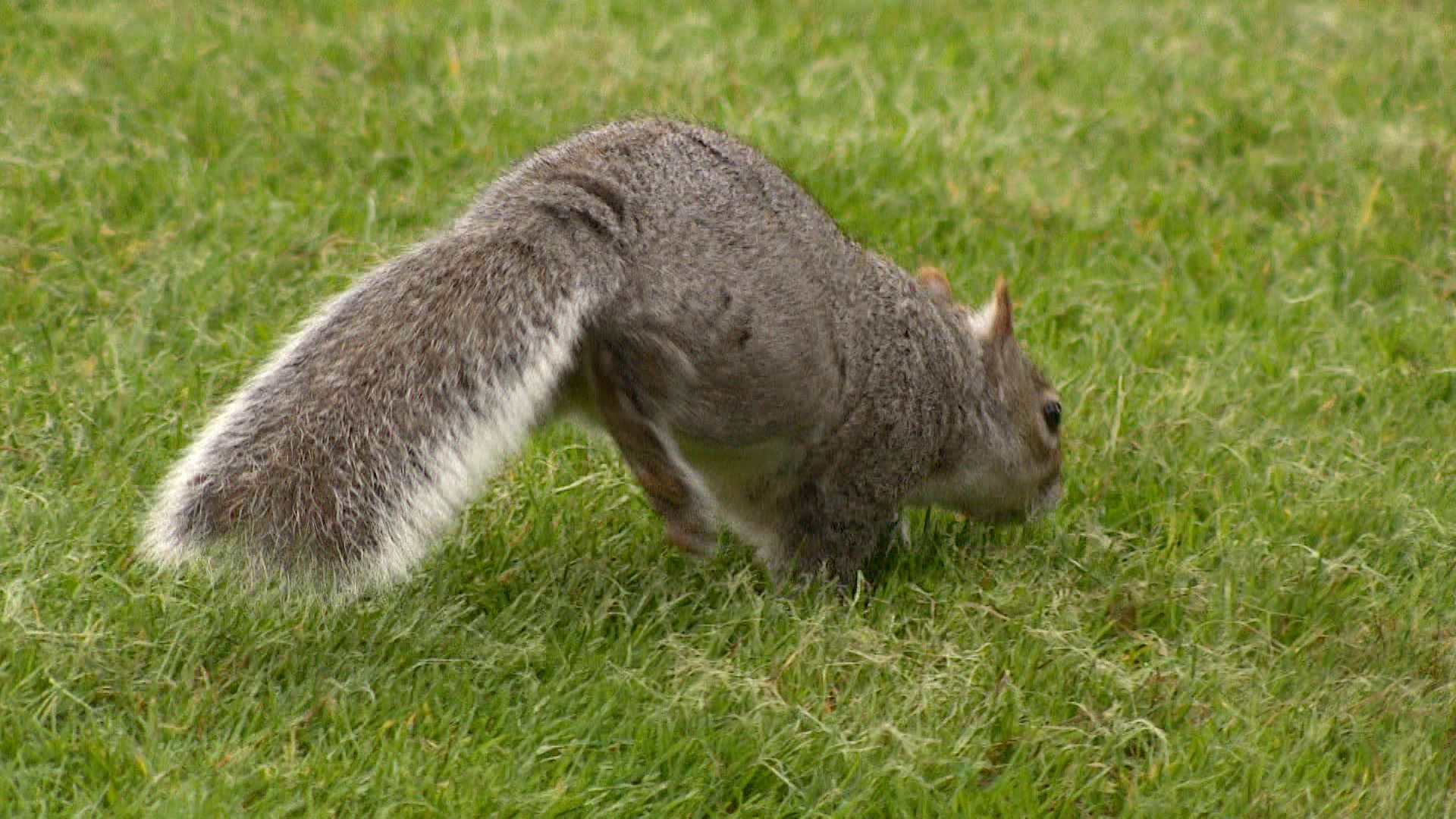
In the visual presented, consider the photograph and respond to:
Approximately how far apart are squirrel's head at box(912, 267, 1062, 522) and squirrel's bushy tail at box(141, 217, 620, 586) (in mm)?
1205

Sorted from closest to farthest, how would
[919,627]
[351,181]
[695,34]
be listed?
1. [919,627]
2. [351,181]
3. [695,34]

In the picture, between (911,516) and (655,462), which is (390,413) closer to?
(655,462)

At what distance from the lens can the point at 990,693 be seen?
400 centimetres

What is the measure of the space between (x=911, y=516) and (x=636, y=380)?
1357 millimetres

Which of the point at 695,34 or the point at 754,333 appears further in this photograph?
the point at 695,34

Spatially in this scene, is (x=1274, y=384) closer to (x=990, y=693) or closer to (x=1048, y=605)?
(x=1048, y=605)

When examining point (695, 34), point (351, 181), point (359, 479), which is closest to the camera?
point (359, 479)

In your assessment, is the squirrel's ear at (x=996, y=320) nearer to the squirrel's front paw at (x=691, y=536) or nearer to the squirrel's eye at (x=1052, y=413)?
the squirrel's eye at (x=1052, y=413)

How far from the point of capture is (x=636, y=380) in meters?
3.99

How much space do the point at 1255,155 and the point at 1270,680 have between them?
3.30 m

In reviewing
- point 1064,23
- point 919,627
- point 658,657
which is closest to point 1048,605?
point 919,627

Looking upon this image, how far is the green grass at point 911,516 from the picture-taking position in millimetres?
3689

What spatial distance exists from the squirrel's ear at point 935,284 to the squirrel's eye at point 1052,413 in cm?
38

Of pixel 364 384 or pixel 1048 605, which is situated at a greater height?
pixel 364 384
